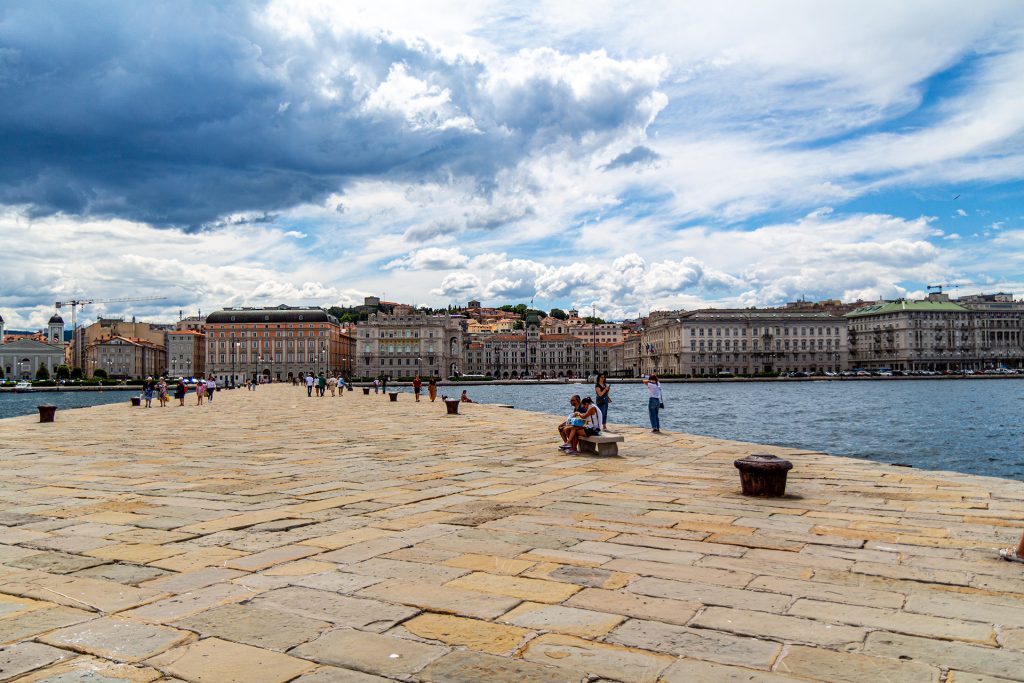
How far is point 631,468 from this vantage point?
11383 millimetres

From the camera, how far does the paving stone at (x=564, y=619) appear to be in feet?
13.3

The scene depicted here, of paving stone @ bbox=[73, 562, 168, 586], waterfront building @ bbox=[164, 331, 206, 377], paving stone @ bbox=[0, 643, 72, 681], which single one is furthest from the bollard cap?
waterfront building @ bbox=[164, 331, 206, 377]

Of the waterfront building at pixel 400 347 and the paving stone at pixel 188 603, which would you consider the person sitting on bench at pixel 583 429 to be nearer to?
the paving stone at pixel 188 603

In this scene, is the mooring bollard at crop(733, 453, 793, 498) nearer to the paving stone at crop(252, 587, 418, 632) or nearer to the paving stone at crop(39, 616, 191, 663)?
the paving stone at crop(252, 587, 418, 632)

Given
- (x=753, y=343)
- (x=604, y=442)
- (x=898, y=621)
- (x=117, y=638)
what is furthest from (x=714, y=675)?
(x=753, y=343)

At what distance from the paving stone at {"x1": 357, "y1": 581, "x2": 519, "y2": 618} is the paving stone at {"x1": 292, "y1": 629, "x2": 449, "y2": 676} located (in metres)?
0.52

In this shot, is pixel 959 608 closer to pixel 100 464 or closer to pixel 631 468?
pixel 631 468

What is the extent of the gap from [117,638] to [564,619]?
2.29 metres

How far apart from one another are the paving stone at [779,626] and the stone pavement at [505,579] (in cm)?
2

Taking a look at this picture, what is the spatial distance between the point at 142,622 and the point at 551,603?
2.23m

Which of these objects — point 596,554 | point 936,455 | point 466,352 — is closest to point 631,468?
point 596,554

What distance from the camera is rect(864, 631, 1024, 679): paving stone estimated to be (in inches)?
140

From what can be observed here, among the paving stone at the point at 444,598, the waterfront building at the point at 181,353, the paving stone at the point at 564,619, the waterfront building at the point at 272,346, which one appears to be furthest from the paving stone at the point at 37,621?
the waterfront building at the point at 181,353

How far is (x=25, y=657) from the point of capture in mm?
3672
